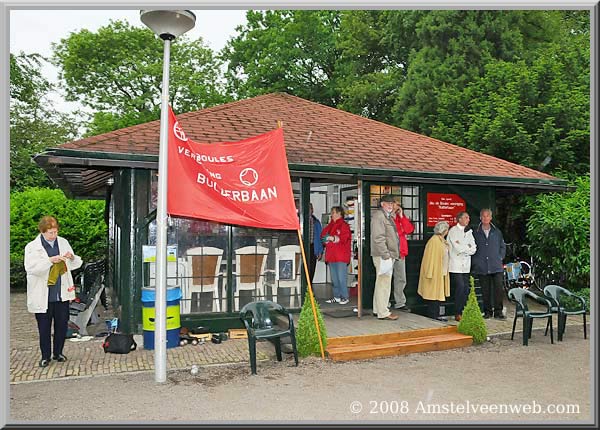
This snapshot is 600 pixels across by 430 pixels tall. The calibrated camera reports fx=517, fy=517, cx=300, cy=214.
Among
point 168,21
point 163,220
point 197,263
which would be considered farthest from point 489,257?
point 168,21

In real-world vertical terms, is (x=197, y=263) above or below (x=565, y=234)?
below

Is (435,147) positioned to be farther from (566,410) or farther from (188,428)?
(188,428)

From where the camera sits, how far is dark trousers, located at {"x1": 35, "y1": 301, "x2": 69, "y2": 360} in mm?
6473

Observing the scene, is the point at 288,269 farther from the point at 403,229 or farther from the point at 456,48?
the point at 456,48

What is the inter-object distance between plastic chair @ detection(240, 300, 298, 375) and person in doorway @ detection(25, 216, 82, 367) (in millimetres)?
2315

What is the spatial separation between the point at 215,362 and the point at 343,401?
83.2 inches

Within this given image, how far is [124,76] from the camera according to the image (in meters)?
30.9

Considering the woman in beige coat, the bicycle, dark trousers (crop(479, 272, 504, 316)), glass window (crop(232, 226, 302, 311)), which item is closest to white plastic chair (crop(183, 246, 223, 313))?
glass window (crop(232, 226, 302, 311))

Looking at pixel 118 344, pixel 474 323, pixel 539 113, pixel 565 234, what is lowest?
pixel 118 344

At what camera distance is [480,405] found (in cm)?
511

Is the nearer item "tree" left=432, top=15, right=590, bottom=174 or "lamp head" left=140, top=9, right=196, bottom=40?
"lamp head" left=140, top=9, right=196, bottom=40

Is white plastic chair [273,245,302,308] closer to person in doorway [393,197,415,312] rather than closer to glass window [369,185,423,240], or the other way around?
person in doorway [393,197,415,312]

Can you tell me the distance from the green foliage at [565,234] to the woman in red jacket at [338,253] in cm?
514

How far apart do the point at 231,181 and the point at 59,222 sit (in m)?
12.8
